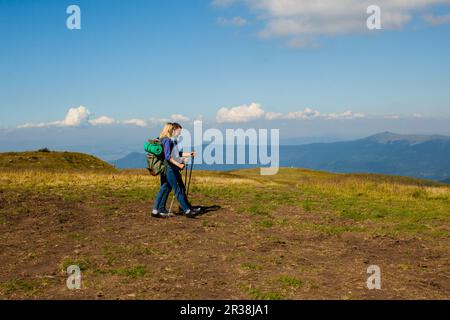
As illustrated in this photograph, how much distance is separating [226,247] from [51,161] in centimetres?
4346

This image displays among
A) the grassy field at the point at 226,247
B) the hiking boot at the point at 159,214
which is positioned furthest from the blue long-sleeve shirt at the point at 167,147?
the grassy field at the point at 226,247

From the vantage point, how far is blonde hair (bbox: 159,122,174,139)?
15.3 m

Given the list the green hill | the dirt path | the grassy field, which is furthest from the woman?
the green hill

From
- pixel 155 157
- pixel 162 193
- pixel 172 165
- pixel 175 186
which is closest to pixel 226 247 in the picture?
pixel 175 186

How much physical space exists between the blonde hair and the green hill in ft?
108

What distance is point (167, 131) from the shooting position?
15320 millimetres

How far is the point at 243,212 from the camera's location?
17.7m

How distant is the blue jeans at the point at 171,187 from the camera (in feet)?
51.1

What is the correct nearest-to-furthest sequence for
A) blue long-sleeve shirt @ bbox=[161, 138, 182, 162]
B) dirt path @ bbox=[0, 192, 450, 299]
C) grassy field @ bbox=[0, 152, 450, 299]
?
dirt path @ bbox=[0, 192, 450, 299] → grassy field @ bbox=[0, 152, 450, 299] → blue long-sleeve shirt @ bbox=[161, 138, 182, 162]

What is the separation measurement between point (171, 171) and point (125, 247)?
161 inches

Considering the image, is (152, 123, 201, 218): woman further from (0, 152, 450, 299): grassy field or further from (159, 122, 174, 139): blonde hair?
(0, 152, 450, 299): grassy field

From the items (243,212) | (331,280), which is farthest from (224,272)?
(243,212)

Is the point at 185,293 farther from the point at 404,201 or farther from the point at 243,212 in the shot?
the point at 404,201
